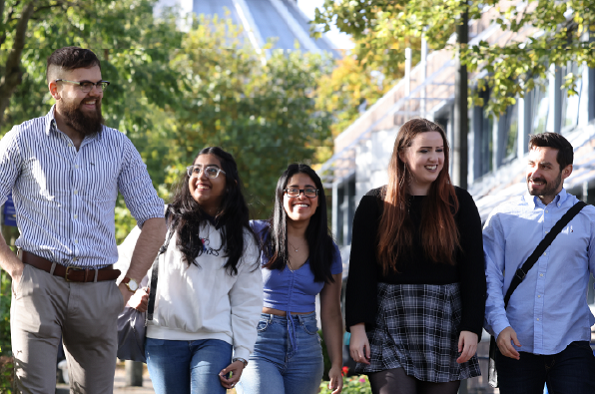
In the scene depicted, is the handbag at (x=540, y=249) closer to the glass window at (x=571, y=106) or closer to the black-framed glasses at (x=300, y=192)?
the black-framed glasses at (x=300, y=192)

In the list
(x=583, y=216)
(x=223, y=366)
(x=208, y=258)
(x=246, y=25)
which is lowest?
(x=223, y=366)

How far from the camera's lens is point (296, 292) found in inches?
188

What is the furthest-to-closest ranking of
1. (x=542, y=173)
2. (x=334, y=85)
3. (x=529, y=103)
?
(x=334, y=85) < (x=529, y=103) < (x=542, y=173)

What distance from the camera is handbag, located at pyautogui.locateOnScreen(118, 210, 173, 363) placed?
4371mm

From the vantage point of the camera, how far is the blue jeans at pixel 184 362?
13.9 ft

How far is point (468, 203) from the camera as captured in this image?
4.35 metres

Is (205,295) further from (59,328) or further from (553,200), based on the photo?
(553,200)

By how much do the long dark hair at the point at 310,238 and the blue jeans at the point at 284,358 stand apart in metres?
0.31

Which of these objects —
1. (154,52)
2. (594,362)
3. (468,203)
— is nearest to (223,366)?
(468,203)

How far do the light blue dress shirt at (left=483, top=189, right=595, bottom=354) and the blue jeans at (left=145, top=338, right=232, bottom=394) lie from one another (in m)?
1.50

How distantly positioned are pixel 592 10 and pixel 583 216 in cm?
387

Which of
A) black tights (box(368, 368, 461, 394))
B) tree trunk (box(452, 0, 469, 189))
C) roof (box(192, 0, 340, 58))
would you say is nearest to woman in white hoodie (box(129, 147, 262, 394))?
black tights (box(368, 368, 461, 394))

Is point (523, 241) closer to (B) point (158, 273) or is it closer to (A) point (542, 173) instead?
(A) point (542, 173)

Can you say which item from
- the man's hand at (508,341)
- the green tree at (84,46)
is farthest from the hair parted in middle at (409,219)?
the green tree at (84,46)
